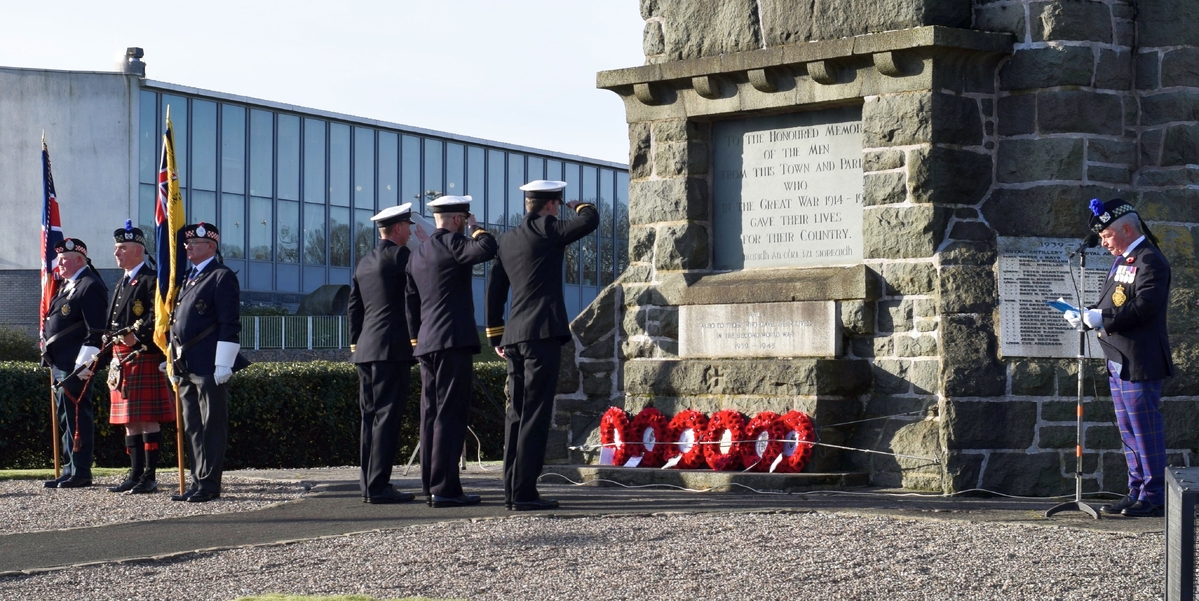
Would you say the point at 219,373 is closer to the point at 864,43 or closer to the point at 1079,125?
the point at 864,43

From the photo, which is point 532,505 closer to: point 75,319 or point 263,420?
point 75,319

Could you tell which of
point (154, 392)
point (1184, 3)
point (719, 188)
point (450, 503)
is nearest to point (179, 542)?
point (450, 503)

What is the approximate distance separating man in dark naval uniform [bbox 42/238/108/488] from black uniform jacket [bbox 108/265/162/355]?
269mm

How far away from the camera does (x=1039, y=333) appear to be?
9695 millimetres

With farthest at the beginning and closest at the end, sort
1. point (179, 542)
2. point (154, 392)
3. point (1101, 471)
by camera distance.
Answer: point (154, 392) < point (1101, 471) < point (179, 542)

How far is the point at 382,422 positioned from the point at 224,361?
3.80 feet

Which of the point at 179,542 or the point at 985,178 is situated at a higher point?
the point at 985,178

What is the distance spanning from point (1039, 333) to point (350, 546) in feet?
15.8

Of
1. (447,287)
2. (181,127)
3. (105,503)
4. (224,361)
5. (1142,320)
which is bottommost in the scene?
(105,503)

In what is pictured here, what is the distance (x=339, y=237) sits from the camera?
Answer: 43.7 m

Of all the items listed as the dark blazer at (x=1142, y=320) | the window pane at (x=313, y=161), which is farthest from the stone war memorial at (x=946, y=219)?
the window pane at (x=313, y=161)

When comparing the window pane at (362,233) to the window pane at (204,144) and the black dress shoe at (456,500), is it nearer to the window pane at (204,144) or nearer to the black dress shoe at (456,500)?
the window pane at (204,144)

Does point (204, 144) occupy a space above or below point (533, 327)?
above

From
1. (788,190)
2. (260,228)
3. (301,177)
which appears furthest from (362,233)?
(788,190)
